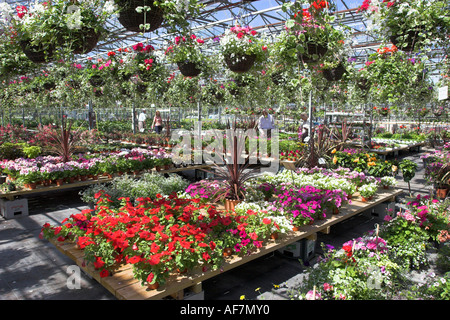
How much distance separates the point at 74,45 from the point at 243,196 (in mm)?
2323

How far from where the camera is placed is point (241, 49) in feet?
13.8

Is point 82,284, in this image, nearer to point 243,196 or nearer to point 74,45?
point 243,196

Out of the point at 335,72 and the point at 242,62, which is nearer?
the point at 242,62

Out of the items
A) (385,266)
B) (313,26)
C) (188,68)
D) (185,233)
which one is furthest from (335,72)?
(185,233)

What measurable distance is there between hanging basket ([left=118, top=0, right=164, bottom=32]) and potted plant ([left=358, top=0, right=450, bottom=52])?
2.50 m

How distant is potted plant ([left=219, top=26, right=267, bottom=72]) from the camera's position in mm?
4211

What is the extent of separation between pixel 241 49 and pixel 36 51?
234 centimetres

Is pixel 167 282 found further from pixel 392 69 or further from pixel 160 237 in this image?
pixel 392 69

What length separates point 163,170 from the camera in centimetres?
623

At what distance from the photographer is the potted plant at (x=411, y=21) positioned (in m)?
3.39

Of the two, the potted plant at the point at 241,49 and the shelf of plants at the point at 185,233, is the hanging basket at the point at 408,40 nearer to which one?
the potted plant at the point at 241,49

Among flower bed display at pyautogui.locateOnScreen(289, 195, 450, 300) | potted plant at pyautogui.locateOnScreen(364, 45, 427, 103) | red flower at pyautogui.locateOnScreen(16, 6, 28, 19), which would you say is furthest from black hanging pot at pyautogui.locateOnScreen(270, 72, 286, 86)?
red flower at pyautogui.locateOnScreen(16, 6, 28, 19)
